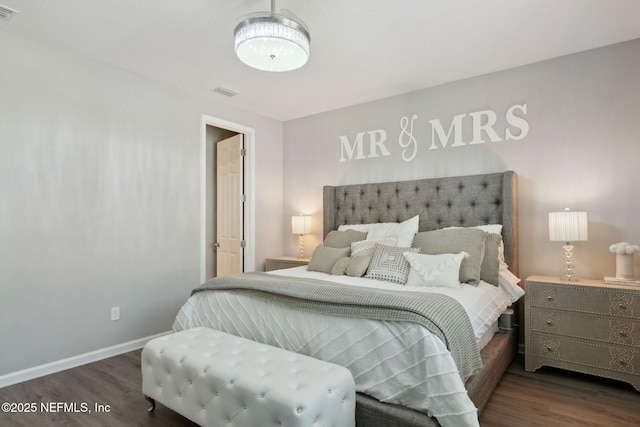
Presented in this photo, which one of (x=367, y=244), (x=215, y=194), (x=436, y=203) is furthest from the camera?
(x=215, y=194)

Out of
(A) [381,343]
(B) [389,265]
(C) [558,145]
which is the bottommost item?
(A) [381,343]

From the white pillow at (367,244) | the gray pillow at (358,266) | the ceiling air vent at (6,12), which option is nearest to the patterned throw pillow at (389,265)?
the gray pillow at (358,266)

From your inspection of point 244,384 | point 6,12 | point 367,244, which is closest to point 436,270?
point 367,244

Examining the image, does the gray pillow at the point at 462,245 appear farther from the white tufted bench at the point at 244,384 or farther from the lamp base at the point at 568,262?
the white tufted bench at the point at 244,384

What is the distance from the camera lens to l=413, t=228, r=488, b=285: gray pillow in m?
2.58

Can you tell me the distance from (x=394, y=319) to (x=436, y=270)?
0.95m

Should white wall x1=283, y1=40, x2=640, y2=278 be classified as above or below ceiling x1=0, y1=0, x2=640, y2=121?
below

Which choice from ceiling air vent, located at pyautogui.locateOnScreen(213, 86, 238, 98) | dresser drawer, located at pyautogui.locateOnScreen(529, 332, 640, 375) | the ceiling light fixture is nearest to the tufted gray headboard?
dresser drawer, located at pyautogui.locateOnScreen(529, 332, 640, 375)

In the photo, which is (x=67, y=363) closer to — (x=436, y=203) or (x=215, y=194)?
(x=215, y=194)

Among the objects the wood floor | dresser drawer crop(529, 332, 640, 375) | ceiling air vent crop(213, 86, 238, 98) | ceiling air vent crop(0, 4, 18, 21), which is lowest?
the wood floor

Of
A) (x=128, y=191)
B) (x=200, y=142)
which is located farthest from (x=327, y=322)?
(x=200, y=142)

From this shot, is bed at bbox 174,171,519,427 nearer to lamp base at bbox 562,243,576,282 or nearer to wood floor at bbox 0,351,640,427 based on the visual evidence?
wood floor at bbox 0,351,640,427

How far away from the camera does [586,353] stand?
2.52 m

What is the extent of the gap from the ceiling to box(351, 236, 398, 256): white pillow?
1496 mm
